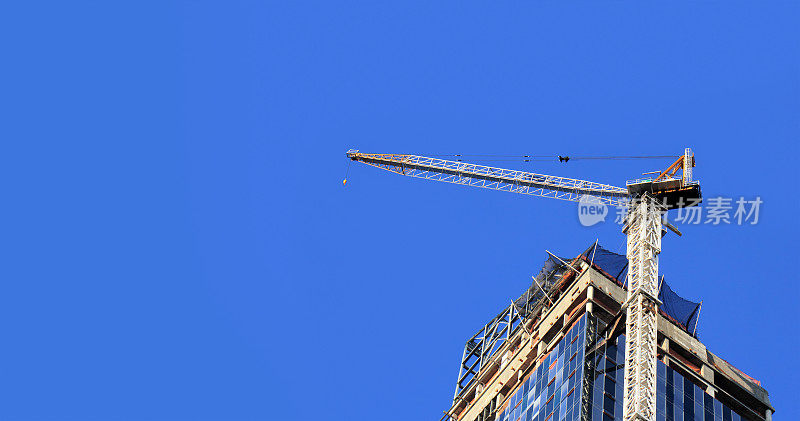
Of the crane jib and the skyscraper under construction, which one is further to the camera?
the crane jib

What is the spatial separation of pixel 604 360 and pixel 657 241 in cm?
1513

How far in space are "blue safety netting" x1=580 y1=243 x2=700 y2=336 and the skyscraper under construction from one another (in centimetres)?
10

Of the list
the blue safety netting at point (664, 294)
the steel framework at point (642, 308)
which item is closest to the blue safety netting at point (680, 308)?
the blue safety netting at point (664, 294)

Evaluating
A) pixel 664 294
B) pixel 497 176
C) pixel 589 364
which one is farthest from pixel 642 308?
pixel 497 176

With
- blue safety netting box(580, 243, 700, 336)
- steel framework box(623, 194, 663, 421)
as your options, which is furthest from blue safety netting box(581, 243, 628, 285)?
steel framework box(623, 194, 663, 421)

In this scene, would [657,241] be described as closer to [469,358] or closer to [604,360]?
[604,360]

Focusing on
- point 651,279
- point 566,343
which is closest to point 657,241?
point 651,279

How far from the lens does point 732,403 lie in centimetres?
10550

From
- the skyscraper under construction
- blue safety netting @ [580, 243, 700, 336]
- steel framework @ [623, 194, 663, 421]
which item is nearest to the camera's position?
steel framework @ [623, 194, 663, 421]

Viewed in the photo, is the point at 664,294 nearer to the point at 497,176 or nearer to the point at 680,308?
the point at 680,308

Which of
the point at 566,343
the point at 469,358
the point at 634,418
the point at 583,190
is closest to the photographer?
the point at 634,418

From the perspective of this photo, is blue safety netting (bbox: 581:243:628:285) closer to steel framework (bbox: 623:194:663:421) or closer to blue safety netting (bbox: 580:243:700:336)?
blue safety netting (bbox: 580:243:700:336)

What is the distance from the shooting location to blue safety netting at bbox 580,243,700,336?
114125 mm

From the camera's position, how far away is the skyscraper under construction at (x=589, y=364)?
330 ft
